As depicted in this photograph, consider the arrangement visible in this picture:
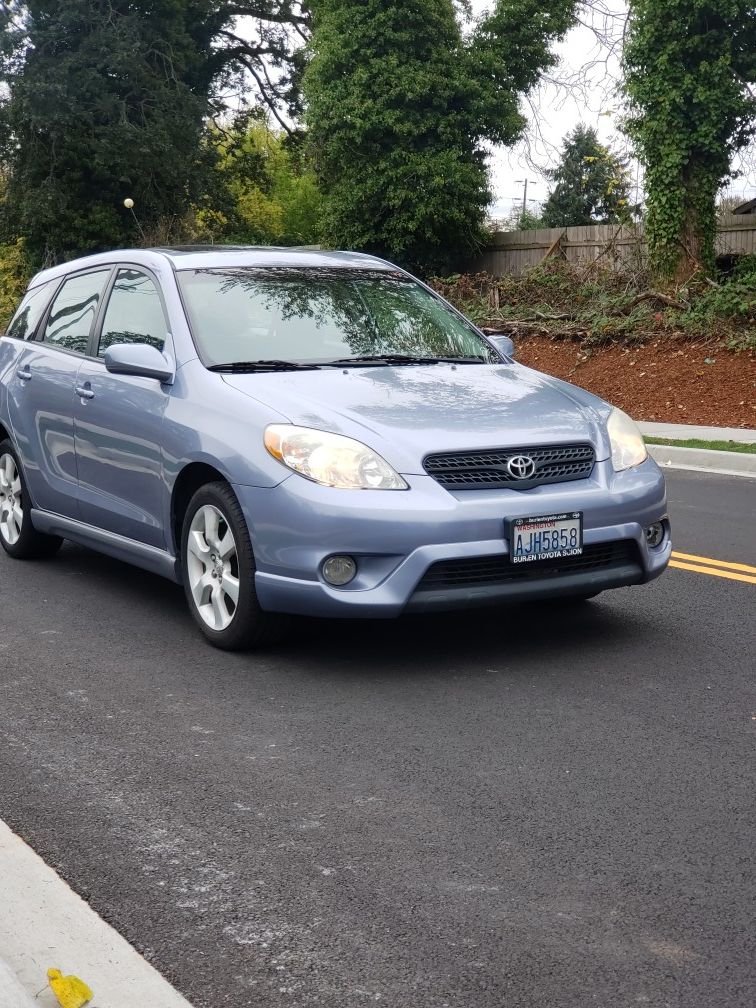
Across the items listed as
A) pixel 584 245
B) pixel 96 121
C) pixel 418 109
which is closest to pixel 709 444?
pixel 584 245

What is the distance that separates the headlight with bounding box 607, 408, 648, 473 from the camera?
19.6ft

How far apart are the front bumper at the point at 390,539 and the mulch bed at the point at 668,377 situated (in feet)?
39.6

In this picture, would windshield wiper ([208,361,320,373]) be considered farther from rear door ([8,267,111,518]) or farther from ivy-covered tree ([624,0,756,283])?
ivy-covered tree ([624,0,756,283])

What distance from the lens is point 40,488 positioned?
756 cm

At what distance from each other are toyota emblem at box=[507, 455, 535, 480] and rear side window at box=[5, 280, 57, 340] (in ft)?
11.9

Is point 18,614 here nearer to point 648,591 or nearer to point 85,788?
point 85,788

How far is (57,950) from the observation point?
121 inches

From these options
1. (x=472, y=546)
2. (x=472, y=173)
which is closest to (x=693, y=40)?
(x=472, y=173)

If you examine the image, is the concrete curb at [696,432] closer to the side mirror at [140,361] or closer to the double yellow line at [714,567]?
the double yellow line at [714,567]

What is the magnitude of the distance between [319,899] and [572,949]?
0.65 metres

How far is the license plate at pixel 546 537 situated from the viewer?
216 inches

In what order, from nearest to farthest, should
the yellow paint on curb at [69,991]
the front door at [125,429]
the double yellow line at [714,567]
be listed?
1. the yellow paint on curb at [69,991]
2. the front door at [125,429]
3. the double yellow line at [714,567]

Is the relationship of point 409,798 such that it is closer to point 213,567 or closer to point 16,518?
point 213,567

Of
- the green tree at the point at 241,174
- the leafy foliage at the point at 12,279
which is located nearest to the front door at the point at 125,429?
the green tree at the point at 241,174
